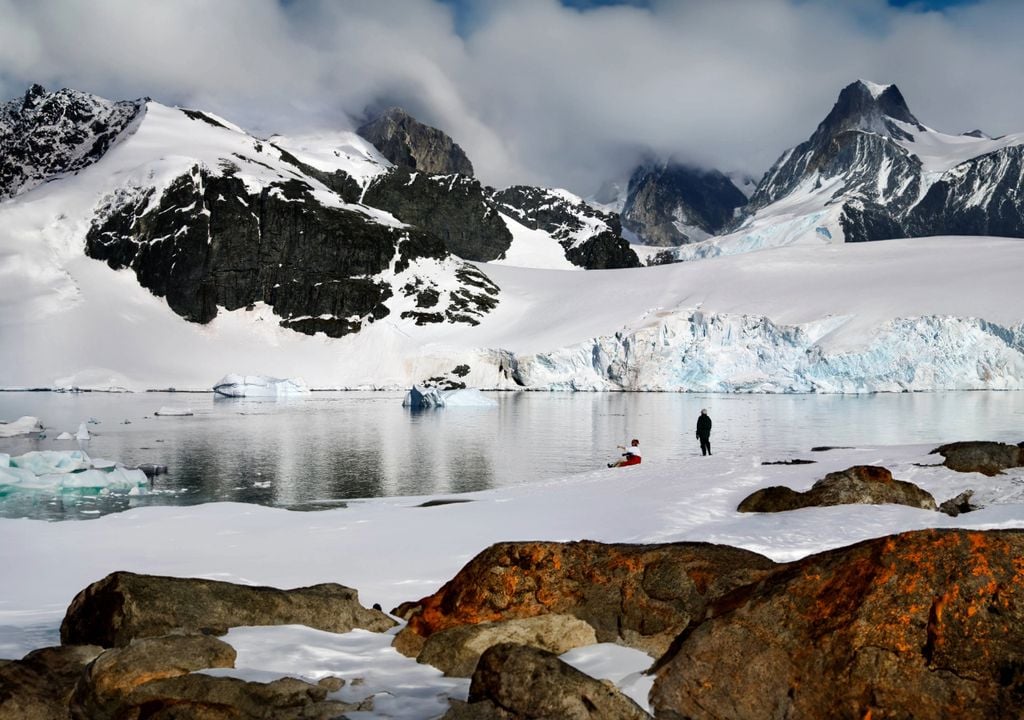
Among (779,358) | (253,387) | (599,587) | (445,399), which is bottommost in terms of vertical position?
(599,587)

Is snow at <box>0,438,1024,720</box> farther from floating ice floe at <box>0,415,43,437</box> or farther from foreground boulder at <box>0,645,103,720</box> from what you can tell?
floating ice floe at <box>0,415,43,437</box>

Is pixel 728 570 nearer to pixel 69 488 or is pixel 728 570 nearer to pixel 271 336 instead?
pixel 69 488

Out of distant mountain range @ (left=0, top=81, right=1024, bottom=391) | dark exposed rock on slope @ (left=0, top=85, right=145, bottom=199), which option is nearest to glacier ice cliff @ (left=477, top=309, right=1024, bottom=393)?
distant mountain range @ (left=0, top=81, right=1024, bottom=391)

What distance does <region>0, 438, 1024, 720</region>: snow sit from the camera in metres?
4.68

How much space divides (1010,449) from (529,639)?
14952 mm

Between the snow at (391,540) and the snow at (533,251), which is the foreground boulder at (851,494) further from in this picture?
the snow at (533,251)

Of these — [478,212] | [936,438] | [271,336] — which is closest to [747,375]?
[936,438]

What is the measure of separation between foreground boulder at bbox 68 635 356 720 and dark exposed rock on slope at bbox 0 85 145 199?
480 ft

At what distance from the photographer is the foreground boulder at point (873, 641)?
11.3 ft

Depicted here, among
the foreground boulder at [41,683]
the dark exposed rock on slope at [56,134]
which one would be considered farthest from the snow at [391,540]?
the dark exposed rock on slope at [56,134]

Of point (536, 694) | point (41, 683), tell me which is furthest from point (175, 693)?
point (536, 694)

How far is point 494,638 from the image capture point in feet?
15.7

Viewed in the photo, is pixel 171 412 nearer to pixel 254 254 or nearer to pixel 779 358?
pixel 779 358

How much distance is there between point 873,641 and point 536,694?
165 centimetres
